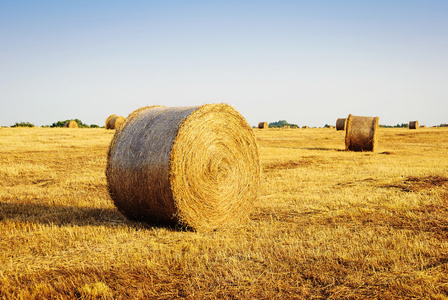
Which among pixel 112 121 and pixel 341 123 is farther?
pixel 341 123

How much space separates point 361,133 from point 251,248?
646 inches

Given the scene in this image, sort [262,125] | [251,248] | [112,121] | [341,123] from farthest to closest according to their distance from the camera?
[262,125]
[341,123]
[112,121]
[251,248]

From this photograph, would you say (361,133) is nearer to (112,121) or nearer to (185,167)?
(185,167)

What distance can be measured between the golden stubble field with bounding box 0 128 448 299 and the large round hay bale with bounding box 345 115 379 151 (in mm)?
9899

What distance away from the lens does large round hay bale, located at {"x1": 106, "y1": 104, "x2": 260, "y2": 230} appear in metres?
6.68

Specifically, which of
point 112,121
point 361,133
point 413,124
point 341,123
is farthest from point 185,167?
point 413,124

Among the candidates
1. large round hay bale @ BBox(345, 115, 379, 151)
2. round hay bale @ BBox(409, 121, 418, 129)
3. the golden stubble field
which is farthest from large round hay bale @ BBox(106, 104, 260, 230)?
round hay bale @ BBox(409, 121, 418, 129)

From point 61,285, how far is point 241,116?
4.50 metres

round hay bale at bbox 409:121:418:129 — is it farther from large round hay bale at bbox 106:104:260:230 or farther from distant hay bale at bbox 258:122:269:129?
large round hay bale at bbox 106:104:260:230

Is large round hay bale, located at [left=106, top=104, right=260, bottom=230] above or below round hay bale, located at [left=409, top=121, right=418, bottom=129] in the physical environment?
below

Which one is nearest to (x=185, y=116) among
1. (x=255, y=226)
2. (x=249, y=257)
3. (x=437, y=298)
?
(x=255, y=226)

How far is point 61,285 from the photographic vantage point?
14.6 ft

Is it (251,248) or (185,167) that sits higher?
(185,167)

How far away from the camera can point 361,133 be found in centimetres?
2067
